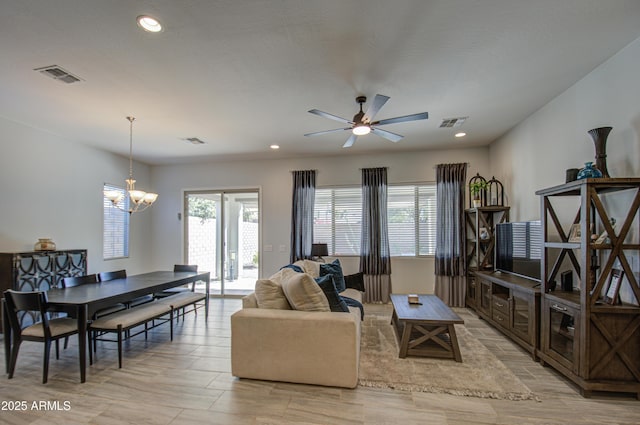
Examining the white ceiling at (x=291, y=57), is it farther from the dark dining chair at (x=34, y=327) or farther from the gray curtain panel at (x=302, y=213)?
the dark dining chair at (x=34, y=327)

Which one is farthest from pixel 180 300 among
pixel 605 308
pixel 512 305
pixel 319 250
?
pixel 605 308

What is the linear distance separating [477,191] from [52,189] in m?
7.00

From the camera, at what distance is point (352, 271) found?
19.5 ft

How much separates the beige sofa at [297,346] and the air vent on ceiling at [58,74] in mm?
2898

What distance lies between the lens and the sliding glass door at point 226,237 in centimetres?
646

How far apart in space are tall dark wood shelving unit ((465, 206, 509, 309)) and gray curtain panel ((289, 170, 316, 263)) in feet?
9.89

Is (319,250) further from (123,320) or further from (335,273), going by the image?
(123,320)

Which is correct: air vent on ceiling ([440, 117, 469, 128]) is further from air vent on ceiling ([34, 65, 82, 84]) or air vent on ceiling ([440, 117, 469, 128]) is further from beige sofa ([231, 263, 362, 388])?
air vent on ceiling ([34, 65, 82, 84])

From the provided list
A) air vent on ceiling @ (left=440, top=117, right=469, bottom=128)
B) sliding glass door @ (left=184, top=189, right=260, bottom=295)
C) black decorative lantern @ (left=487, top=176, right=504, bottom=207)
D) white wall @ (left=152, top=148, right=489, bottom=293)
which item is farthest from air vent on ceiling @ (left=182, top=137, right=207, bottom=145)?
black decorative lantern @ (left=487, top=176, right=504, bottom=207)

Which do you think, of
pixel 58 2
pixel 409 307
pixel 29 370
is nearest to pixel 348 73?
pixel 58 2

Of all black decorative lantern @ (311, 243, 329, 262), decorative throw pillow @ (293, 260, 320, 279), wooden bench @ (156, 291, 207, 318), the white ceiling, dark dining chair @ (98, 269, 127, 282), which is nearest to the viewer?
the white ceiling

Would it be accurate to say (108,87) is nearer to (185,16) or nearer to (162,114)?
(162,114)

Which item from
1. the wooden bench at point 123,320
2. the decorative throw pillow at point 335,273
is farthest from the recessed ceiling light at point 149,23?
the decorative throw pillow at point 335,273

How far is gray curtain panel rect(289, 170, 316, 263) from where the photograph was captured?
600cm
